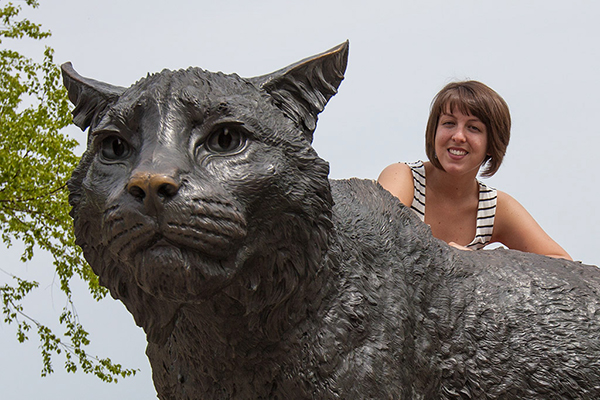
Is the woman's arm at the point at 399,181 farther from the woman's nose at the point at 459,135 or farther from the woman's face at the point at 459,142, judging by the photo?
the woman's nose at the point at 459,135

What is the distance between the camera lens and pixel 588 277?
287 centimetres

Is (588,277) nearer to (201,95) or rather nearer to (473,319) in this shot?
(473,319)

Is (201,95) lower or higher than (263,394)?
higher

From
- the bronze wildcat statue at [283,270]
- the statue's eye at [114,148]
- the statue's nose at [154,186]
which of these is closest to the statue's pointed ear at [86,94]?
the bronze wildcat statue at [283,270]

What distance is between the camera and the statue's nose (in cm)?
183

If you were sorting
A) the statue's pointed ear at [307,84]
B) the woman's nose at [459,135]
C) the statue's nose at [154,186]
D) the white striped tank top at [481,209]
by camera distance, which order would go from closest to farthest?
1. the statue's nose at [154,186]
2. the statue's pointed ear at [307,84]
3. the woman's nose at [459,135]
4. the white striped tank top at [481,209]

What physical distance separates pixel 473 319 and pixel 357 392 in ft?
1.88

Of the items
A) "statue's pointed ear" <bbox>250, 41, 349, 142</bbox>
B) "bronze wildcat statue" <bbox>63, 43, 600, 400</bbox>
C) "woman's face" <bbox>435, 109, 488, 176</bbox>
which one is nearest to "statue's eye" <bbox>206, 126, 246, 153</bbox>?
"bronze wildcat statue" <bbox>63, 43, 600, 400</bbox>

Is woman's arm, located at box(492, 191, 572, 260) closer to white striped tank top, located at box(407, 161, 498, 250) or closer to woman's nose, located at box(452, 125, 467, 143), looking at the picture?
white striped tank top, located at box(407, 161, 498, 250)

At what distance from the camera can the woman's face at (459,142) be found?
12.6 feet

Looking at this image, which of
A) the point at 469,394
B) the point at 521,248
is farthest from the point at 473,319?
the point at 521,248

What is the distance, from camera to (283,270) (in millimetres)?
2166

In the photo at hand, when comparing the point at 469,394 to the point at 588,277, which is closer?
the point at 469,394

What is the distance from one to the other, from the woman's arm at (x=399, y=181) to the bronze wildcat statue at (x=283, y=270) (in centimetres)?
109
